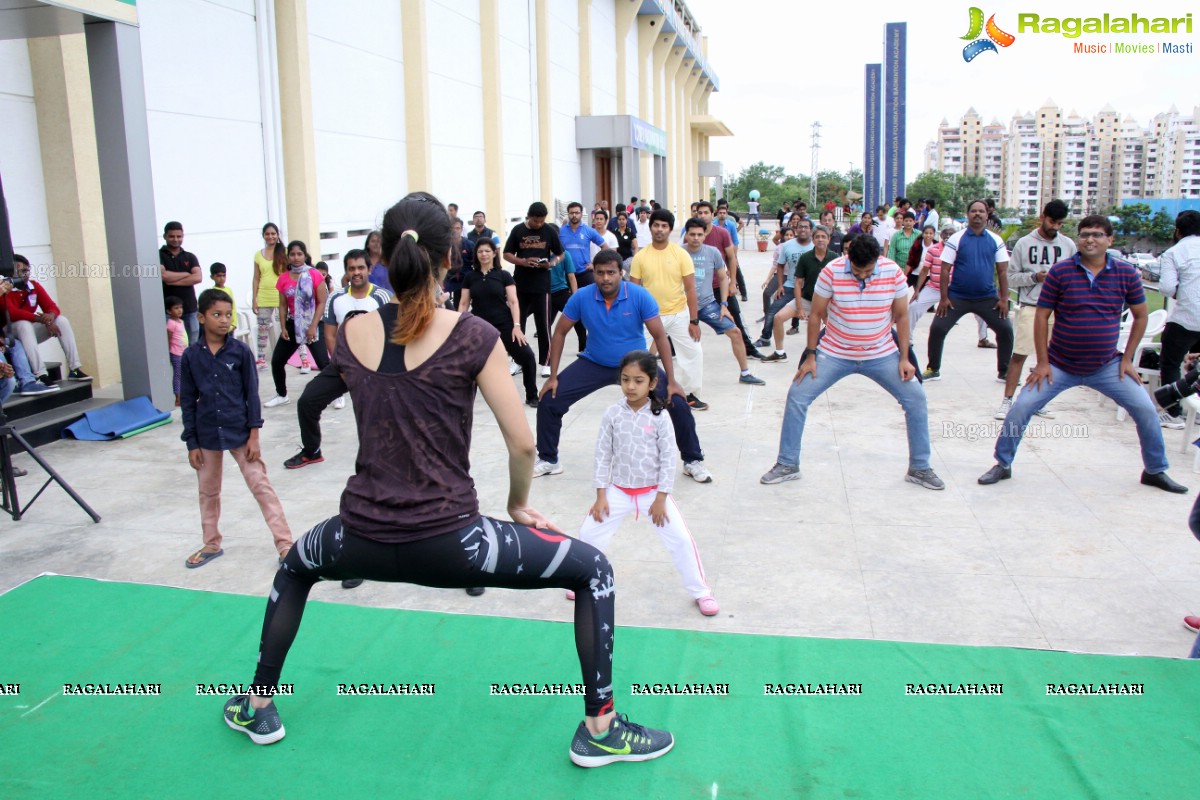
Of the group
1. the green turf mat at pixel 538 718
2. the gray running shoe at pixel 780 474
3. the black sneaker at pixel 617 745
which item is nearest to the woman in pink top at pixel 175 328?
the green turf mat at pixel 538 718

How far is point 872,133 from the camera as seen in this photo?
1193 inches

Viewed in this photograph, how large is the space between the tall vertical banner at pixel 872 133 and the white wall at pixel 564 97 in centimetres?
947

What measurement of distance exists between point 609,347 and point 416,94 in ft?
36.4

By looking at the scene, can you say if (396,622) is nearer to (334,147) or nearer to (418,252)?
(418,252)

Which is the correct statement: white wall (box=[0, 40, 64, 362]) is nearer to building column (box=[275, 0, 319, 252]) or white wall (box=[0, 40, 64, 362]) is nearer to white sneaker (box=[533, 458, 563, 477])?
building column (box=[275, 0, 319, 252])

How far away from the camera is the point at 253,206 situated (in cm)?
1248

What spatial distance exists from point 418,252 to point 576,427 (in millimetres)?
5963

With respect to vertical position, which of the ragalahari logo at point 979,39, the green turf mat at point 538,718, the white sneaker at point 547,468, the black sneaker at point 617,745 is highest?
the ragalahari logo at point 979,39

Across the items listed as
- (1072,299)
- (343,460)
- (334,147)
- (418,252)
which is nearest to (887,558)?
(1072,299)

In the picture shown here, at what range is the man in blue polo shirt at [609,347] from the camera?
6.71m

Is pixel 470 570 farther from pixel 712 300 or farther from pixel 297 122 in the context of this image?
pixel 297 122

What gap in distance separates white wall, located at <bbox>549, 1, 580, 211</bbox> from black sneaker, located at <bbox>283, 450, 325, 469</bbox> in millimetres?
16869

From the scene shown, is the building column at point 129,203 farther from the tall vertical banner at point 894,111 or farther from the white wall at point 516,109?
the tall vertical banner at point 894,111

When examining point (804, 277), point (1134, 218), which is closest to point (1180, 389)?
point (804, 277)
